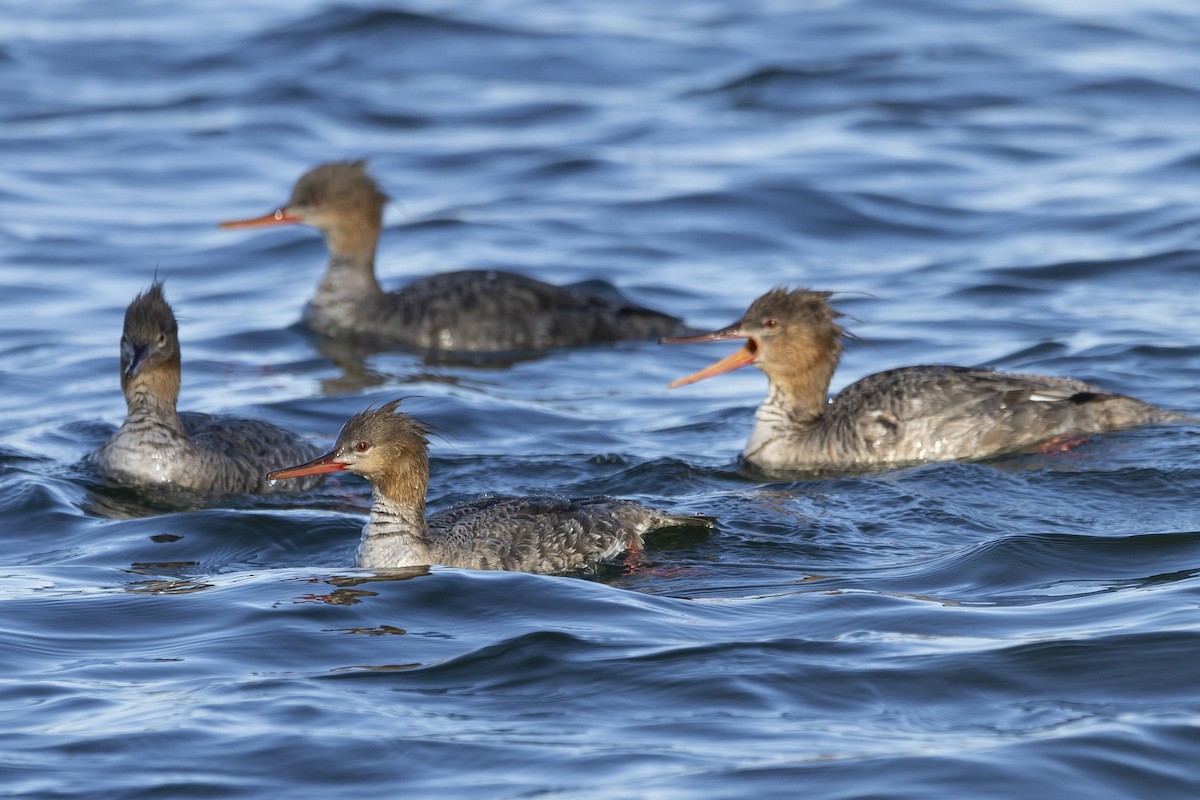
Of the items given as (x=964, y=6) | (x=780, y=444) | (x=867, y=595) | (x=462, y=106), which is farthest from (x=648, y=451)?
(x=964, y=6)

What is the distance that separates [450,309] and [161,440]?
13.8 feet

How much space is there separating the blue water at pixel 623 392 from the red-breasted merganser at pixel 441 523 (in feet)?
0.77

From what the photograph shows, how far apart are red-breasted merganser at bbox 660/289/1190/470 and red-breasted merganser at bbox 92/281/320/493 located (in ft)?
7.98

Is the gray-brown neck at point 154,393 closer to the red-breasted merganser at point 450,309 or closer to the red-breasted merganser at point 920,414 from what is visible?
the red-breasted merganser at point 920,414

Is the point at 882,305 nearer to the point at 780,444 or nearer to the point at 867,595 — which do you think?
the point at 780,444

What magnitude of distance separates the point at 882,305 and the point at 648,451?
4.64m

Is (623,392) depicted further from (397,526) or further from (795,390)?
(397,526)

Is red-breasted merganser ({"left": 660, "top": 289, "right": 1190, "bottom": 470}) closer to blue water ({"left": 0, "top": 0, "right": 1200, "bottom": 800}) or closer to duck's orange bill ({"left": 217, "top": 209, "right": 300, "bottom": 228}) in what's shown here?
blue water ({"left": 0, "top": 0, "right": 1200, "bottom": 800})

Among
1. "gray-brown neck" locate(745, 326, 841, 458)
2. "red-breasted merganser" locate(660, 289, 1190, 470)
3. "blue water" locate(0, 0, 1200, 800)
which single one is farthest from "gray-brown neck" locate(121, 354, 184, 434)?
"gray-brown neck" locate(745, 326, 841, 458)

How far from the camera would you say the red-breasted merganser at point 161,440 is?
396 inches

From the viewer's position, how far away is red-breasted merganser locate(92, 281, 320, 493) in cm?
1006

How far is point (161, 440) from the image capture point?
33.2 ft

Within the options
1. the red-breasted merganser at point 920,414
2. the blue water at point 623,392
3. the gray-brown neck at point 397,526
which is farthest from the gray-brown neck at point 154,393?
the red-breasted merganser at point 920,414

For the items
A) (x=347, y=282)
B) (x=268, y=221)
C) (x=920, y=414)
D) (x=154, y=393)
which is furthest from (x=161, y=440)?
(x=347, y=282)
